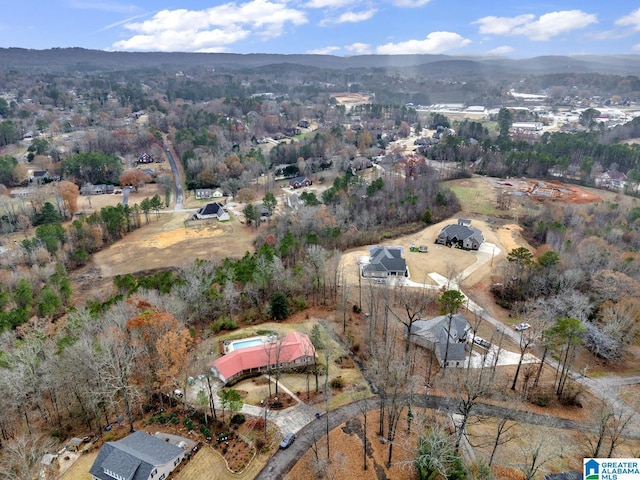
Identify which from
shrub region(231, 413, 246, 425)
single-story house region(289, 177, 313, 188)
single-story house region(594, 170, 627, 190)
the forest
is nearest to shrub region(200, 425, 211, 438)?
shrub region(231, 413, 246, 425)

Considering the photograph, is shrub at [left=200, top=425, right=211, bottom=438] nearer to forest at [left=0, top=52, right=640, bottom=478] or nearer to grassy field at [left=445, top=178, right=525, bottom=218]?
forest at [left=0, top=52, right=640, bottom=478]

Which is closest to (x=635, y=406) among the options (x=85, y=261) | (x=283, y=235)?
(x=283, y=235)

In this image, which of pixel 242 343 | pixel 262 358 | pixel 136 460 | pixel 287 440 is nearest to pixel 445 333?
pixel 262 358

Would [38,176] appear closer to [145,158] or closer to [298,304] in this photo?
[145,158]

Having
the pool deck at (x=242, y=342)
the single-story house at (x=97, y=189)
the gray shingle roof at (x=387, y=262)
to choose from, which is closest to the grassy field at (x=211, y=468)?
Answer: the pool deck at (x=242, y=342)

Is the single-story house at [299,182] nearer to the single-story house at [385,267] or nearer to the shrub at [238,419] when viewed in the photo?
the single-story house at [385,267]

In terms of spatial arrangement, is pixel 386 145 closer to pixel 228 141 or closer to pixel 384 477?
pixel 228 141
